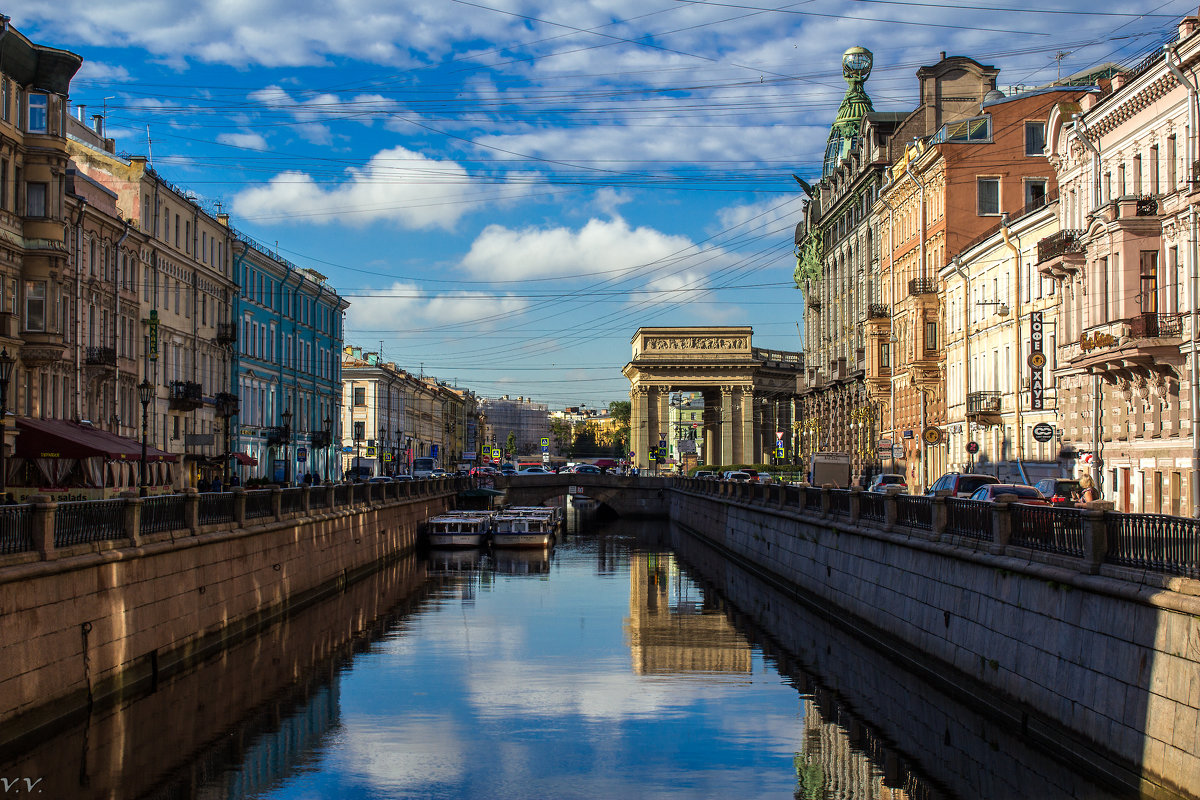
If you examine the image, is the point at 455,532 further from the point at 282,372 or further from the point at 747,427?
the point at 747,427

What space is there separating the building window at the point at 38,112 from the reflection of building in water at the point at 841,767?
3006 cm

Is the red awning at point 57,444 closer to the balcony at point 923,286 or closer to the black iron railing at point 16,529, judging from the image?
the black iron railing at point 16,529

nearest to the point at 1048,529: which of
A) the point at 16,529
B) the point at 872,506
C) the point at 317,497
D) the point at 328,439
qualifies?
the point at 872,506

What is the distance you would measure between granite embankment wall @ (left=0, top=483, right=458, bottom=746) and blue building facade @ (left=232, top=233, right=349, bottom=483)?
28729 mm

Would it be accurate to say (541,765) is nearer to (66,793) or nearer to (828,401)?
(66,793)

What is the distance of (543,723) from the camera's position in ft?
67.9

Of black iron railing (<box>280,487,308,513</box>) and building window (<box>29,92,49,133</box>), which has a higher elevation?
building window (<box>29,92,49,133</box>)

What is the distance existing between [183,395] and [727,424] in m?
84.7

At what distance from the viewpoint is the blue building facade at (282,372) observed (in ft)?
222

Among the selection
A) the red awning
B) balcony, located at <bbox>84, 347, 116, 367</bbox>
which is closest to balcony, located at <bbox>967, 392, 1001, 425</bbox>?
the red awning

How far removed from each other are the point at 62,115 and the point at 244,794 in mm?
30754

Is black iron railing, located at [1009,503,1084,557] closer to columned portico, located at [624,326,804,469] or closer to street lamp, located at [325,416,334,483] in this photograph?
street lamp, located at [325,416,334,483]

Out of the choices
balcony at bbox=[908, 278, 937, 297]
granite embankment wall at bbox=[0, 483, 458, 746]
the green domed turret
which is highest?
the green domed turret

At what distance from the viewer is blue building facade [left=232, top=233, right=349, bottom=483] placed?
2665 inches
